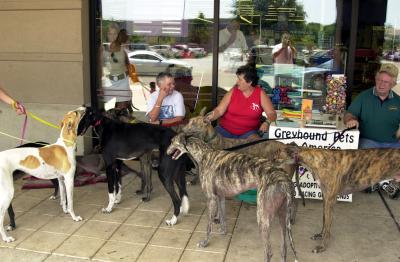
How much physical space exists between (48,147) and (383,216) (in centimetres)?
346

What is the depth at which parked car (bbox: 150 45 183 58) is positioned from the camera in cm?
689

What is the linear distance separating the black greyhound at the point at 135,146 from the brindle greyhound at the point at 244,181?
354 millimetres

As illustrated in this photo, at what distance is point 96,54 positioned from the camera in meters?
6.73

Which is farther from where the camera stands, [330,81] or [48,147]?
[330,81]

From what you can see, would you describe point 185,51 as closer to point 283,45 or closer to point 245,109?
point 283,45

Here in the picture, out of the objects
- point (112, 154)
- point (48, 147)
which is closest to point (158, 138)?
point (112, 154)

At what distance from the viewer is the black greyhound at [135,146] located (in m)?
4.39

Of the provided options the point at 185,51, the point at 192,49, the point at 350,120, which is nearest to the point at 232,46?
the point at 192,49

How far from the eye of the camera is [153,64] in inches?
275

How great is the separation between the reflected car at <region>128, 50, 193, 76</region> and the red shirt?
2.02 meters

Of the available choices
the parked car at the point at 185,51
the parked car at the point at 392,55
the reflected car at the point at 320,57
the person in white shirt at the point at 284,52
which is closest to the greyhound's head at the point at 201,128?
the parked car at the point at 185,51

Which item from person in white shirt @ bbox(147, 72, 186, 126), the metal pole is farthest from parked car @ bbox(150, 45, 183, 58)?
person in white shirt @ bbox(147, 72, 186, 126)

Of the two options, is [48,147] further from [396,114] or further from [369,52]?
[369,52]

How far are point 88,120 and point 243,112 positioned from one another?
170 centimetres
